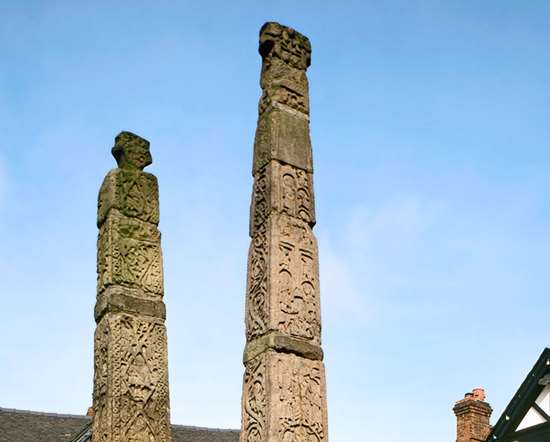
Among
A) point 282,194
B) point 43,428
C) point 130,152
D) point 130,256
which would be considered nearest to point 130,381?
point 130,256

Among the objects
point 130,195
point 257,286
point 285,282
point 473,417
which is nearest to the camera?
point 285,282

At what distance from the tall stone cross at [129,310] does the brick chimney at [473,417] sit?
12395mm

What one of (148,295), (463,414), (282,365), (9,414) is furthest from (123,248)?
(9,414)

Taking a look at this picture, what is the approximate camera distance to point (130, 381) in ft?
35.2

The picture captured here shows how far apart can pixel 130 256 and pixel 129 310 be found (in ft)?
2.25

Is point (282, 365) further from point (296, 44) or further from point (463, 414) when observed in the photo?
point (463, 414)

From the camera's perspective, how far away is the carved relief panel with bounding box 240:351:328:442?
25.9ft

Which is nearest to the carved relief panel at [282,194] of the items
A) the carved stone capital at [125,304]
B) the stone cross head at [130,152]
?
the carved stone capital at [125,304]

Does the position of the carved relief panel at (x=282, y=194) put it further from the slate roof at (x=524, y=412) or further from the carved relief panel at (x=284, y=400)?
the slate roof at (x=524, y=412)

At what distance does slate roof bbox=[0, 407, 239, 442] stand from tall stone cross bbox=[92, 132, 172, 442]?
1424 centimetres

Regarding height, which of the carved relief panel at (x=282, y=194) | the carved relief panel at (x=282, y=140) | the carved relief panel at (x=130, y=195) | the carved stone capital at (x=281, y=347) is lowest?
the carved stone capital at (x=281, y=347)

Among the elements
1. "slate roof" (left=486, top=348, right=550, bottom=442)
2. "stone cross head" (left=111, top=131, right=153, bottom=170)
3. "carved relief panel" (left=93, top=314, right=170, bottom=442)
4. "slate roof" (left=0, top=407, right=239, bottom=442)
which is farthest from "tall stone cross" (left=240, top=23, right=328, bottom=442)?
"slate roof" (left=0, top=407, right=239, bottom=442)

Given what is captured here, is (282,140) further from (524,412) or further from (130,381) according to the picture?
(524,412)

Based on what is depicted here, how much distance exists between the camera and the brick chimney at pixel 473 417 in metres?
21.9
